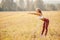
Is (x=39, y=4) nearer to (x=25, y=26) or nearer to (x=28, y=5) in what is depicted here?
(x=28, y=5)

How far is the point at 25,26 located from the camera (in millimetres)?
2234

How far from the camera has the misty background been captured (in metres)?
2.23

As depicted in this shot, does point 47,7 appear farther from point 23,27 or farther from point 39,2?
point 23,27

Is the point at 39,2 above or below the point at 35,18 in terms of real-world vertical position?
above

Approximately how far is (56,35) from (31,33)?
0.37m

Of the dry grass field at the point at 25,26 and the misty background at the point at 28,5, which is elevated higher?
the misty background at the point at 28,5

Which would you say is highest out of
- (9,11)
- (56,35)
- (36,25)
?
(9,11)

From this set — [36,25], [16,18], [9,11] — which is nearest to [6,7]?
[9,11]

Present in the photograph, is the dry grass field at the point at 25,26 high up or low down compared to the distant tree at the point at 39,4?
down

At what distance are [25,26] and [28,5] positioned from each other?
326 mm

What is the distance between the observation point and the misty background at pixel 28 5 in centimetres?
223

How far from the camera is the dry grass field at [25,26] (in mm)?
2178

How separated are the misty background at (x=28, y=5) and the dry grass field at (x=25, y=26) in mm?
66

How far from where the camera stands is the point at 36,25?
7.28 feet
